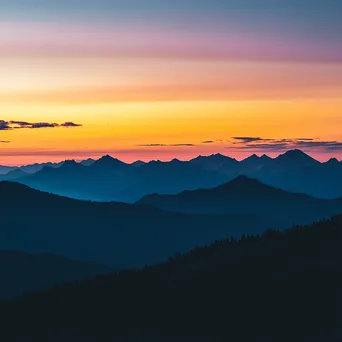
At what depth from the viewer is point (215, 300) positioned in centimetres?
8988

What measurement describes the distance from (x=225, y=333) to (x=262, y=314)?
16.3 feet

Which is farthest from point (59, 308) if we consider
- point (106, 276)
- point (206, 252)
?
point (206, 252)

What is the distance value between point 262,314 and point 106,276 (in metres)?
43.2

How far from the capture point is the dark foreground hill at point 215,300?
7942cm

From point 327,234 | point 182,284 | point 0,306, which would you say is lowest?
point 0,306

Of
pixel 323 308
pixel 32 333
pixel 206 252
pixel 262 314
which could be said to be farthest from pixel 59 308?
pixel 323 308

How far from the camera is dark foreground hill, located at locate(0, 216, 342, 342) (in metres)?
79.4

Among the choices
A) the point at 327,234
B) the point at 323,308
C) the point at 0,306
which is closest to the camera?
the point at 323,308

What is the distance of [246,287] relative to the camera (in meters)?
90.4

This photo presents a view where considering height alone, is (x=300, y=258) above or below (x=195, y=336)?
above

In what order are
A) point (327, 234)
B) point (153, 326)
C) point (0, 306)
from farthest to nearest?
1. point (0, 306)
2. point (327, 234)
3. point (153, 326)

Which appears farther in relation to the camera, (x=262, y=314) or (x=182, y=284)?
(x=182, y=284)

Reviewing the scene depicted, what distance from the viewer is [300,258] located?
323 ft

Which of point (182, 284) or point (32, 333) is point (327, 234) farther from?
point (32, 333)
